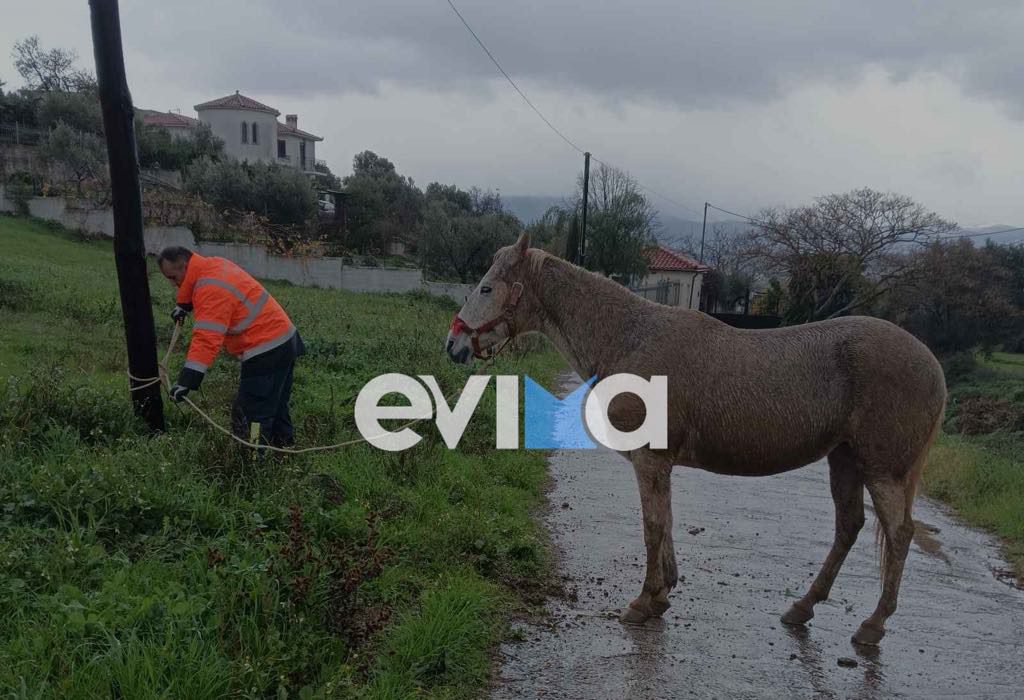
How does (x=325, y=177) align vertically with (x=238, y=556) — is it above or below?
above

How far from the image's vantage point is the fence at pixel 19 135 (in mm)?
34125

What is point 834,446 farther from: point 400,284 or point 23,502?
point 400,284

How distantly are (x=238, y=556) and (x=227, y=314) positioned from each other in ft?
6.32

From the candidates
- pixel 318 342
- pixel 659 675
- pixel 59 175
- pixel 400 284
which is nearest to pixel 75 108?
pixel 59 175

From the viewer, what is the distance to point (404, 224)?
39.4 meters

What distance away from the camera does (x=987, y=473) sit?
8000mm

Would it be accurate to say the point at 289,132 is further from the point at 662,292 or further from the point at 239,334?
the point at 239,334

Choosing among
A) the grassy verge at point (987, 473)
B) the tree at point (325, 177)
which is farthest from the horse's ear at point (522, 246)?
the tree at point (325, 177)

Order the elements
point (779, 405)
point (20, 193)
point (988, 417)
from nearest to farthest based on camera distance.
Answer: point (779, 405)
point (988, 417)
point (20, 193)

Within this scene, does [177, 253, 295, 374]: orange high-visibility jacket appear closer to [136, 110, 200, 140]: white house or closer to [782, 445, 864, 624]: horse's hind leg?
[782, 445, 864, 624]: horse's hind leg

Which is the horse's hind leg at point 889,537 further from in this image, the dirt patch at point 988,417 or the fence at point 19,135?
the fence at point 19,135

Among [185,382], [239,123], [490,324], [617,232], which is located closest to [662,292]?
[617,232]

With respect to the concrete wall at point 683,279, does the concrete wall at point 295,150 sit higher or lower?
higher

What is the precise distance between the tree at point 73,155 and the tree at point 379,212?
10.7 metres
